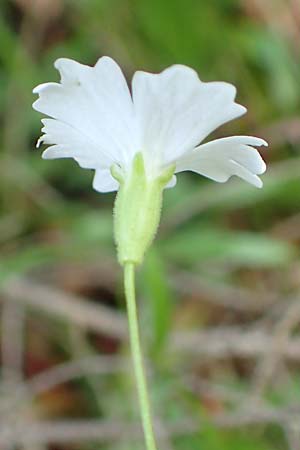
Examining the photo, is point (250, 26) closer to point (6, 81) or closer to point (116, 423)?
point (6, 81)

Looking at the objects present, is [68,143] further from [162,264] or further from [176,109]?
[162,264]

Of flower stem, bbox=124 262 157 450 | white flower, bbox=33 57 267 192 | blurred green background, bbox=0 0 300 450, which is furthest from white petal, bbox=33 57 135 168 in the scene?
blurred green background, bbox=0 0 300 450

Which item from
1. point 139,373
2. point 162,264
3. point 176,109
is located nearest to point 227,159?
point 176,109

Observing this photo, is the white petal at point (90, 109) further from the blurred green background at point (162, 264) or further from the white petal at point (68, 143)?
the blurred green background at point (162, 264)

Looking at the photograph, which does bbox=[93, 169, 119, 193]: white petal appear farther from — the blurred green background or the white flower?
the blurred green background

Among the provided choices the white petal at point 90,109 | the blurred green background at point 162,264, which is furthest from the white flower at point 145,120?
the blurred green background at point 162,264

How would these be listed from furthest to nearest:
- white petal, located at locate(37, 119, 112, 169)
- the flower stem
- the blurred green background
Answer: the blurred green background → white petal, located at locate(37, 119, 112, 169) → the flower stem

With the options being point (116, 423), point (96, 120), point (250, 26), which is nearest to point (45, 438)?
point (116, 423)
